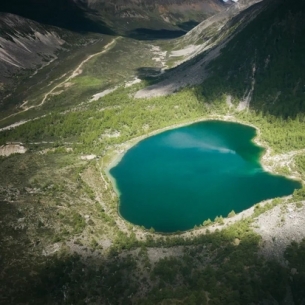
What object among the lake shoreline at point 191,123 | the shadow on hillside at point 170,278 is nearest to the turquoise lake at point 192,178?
the lake shoreline at point 191,123

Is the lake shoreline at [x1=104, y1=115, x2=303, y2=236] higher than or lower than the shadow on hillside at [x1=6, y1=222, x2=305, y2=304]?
lower

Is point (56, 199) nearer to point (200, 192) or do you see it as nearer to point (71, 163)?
point (71, 163)

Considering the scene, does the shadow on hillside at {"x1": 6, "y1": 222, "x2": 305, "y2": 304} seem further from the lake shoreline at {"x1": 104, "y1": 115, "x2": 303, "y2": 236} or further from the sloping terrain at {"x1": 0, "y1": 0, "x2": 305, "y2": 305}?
the lake shoreline at {"x1": 104, "y1": 115, "x2": 303, "y2": 236}

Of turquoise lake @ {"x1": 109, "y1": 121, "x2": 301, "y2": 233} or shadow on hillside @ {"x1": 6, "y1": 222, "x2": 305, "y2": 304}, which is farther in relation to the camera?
turquoise lake @ {"x1": 109, "y1": 121, "x2": 301, "y2": 233}

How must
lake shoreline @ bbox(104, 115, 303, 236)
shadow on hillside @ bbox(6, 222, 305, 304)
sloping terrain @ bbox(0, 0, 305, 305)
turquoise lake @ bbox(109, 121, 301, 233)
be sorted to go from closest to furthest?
shadow on hillside @ bbox(6, 222, 305, 304) → sloping terrain @ bbox(0, 0, 305, 305) → turquoise lake @ bbox(109, 121, 301, 233) → lake shoreline @ bbox(104, 115, 303, 236)

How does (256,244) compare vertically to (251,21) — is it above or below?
below

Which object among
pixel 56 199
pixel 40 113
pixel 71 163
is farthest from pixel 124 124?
pixel 56 199

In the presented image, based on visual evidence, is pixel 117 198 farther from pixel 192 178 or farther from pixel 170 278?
pixel 170 278

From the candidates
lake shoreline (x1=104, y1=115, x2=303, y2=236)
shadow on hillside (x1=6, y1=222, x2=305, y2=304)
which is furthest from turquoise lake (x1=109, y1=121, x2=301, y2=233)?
shadow on hillside (x1=6, y1=222, x2=305, y2=304)

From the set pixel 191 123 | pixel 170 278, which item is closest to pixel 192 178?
pixel 170 278
